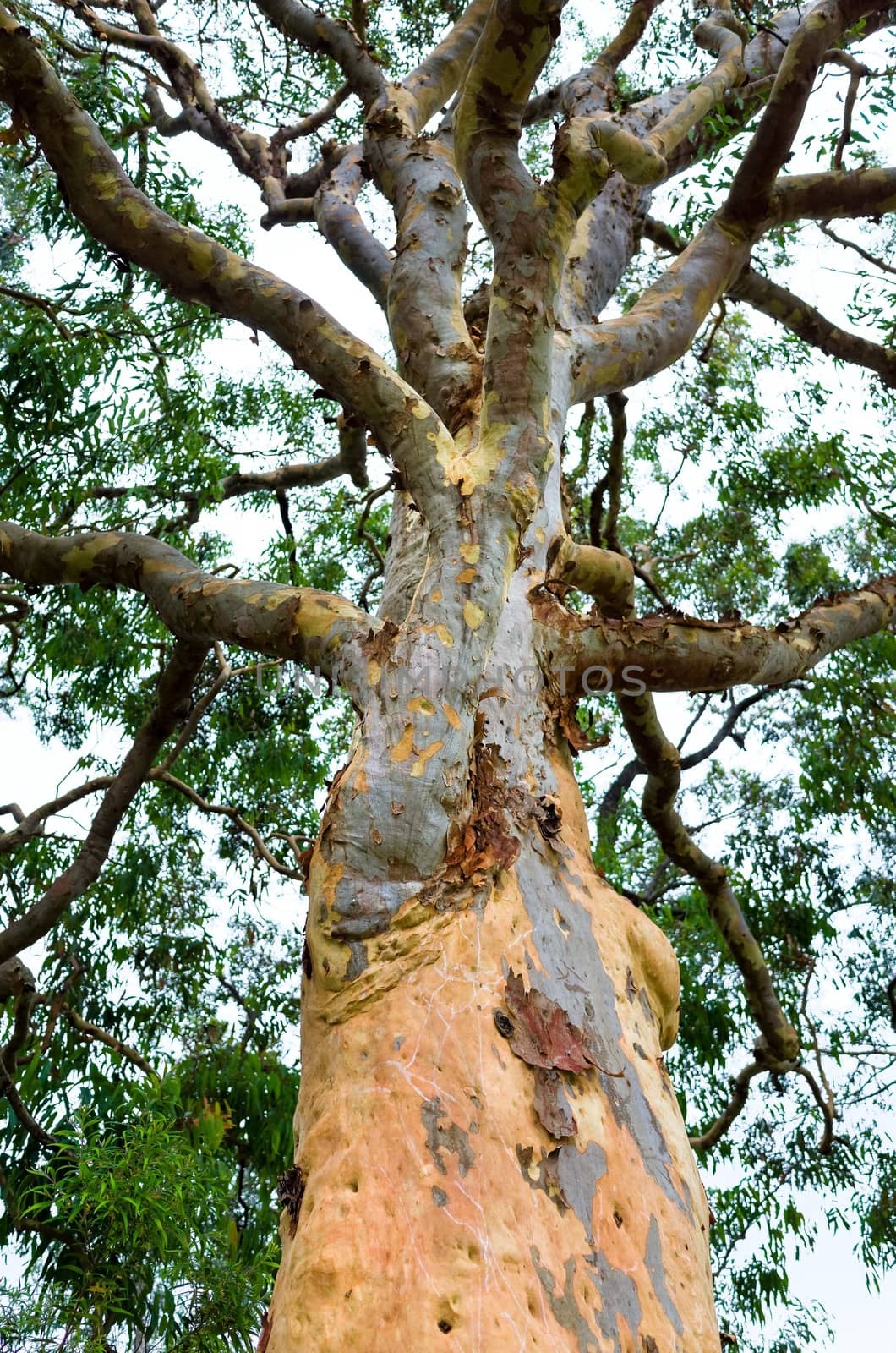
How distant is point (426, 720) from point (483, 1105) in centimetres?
61

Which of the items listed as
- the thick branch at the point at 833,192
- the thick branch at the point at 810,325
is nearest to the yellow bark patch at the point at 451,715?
the thick branch at the point at 833,192

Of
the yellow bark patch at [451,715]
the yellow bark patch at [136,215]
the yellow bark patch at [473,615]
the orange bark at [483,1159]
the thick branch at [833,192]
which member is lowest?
the orange bark at [483,1159]

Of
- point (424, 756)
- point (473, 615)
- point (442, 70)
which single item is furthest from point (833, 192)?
point (424, 756)

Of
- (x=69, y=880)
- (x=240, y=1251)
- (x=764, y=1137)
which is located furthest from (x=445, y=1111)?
(x=764, y=1137)

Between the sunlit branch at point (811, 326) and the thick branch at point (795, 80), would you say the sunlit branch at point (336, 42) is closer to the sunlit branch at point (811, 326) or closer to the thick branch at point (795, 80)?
the sunlit branch at point (811, 326)

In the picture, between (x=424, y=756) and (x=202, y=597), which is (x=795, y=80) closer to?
(x=202, y=597)

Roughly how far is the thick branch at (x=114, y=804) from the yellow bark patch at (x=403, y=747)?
4.61ft

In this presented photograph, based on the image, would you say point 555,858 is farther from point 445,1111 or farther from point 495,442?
point 495,442

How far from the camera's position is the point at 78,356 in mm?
4566

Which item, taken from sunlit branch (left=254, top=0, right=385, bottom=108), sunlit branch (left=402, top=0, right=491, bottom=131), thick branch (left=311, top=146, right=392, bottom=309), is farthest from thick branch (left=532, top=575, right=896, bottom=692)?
sunlit branch (left=254, top=0, right=385, bottom=108)

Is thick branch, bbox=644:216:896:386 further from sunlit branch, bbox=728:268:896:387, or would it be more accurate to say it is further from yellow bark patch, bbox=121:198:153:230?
yellow bark patch, bbox=121:198:153:230

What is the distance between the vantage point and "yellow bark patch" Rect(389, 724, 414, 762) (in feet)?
5.63

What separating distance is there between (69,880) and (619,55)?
428 cm

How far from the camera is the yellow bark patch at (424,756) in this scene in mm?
1696
